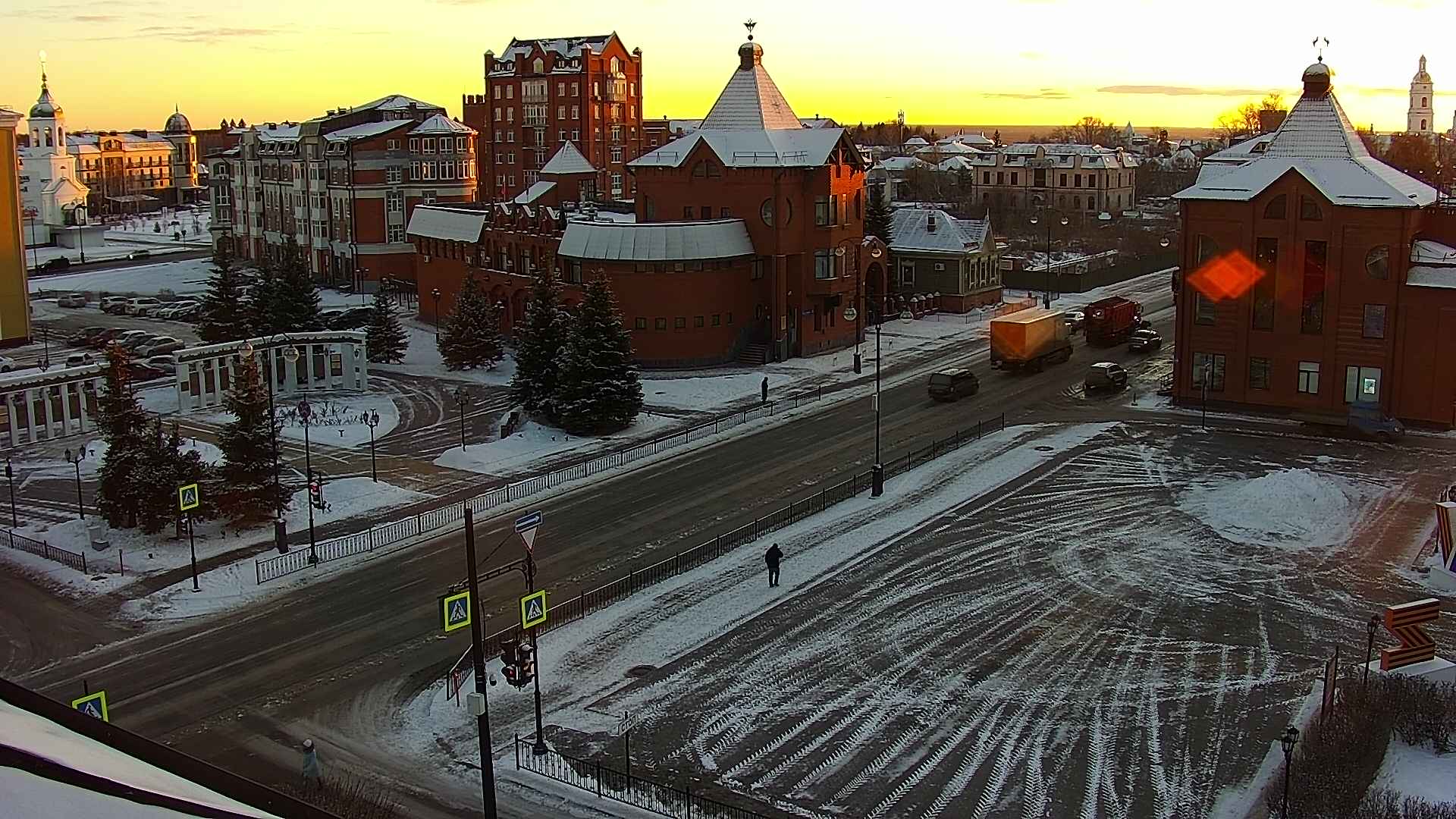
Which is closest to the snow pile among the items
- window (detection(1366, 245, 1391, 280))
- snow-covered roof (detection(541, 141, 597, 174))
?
window (detection(1366, 245, 1391, 280))

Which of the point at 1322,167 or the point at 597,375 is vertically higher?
the point at 1322,167

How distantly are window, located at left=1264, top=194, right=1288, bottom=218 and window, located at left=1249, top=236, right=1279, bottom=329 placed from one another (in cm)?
93

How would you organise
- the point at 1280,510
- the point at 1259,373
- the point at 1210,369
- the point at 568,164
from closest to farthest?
the point at 1280,510, the point at 1259,373, the point at 1210,369, the point at 568,164

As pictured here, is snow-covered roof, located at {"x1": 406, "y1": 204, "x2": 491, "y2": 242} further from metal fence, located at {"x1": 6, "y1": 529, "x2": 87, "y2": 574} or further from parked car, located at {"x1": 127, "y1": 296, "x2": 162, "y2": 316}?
metal fence, located at {"x1": 6, "y1": 529, "x2": 87, "y2": 574}

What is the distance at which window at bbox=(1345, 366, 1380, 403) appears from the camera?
51.8 m

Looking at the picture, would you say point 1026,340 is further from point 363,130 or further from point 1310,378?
point 363,130

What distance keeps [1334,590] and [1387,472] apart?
13672 millimetres

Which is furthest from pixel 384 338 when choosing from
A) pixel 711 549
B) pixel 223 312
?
pixel 711 549

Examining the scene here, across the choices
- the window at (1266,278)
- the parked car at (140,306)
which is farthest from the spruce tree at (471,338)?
the window at (1266,278)

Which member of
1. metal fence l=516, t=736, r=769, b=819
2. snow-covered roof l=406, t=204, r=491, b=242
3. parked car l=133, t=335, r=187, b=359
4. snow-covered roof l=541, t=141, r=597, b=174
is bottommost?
metal fence l=516, t=736, r=769, b=819

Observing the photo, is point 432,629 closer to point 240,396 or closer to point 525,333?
point 240,396

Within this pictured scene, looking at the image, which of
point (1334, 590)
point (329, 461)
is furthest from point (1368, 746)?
point (329, 461)

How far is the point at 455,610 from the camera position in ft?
82.2

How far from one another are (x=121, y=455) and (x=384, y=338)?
93.8 feet
